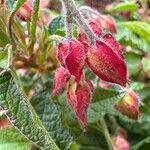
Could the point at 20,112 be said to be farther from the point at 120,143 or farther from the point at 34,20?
the point at 120,143

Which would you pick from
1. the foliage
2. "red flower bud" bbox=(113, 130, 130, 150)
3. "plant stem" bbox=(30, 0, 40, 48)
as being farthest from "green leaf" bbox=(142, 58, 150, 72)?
"plant stem" bbox=(30, 0, 40, 48)

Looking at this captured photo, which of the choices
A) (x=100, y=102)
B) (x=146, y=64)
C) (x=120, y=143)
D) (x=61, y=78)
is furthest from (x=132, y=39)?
(x=61, y=78)

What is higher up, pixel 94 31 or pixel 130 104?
pixel 94 31

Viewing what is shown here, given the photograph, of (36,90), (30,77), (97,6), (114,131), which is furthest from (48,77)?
(97,6)

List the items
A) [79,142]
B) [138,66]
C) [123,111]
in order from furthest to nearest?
[138,66]
[79,142]
[123,111]

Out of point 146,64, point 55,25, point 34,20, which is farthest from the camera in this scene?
point 146,64

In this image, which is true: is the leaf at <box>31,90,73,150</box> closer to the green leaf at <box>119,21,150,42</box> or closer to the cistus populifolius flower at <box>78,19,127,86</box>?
the cistus populifolius flower at <box>78,19,127,86</box>

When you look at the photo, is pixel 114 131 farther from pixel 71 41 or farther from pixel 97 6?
pixel 97 6
